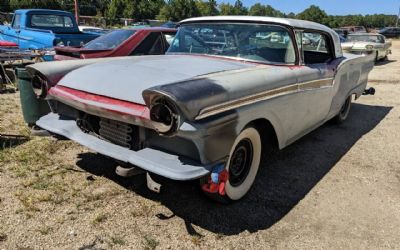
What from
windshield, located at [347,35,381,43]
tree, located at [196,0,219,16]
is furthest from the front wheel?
tree, located at [196,0,219,16]

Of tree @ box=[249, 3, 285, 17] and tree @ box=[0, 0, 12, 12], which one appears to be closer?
tree @ box=[0, 0, 12, 12]

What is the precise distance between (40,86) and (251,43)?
2.14 meters

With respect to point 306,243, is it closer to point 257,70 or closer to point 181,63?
point 257,70

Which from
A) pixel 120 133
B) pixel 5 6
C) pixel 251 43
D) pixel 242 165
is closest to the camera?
pixel 120 133

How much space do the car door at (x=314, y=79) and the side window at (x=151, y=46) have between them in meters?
3.23

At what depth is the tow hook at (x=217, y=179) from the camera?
278 cm

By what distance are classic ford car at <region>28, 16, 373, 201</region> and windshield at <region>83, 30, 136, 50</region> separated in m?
2.89

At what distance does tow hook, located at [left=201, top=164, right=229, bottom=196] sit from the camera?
9.12 feet

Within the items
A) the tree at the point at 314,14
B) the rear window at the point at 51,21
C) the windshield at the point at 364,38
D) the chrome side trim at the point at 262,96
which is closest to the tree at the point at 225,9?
the tree at the point at 314,14

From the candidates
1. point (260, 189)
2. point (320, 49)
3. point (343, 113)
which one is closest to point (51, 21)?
point (320, 49)

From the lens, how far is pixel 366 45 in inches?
616

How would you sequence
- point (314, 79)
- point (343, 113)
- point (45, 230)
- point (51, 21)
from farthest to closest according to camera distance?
point (51, 21) < point (343, 113) < point (314, 79) < point (45, 230)

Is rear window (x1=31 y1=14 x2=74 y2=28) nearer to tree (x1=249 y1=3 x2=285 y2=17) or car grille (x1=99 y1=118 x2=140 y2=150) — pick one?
car grille (x1=99 y1=118 x2=140 y2=150)

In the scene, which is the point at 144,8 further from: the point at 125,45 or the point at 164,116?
the point at 164,116
